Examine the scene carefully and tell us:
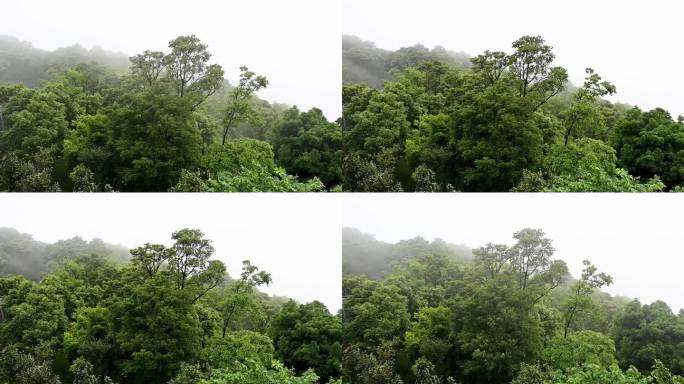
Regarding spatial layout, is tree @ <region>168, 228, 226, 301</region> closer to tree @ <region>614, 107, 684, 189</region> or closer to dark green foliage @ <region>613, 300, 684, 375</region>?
dark green foliage @ <region>613, 300, 684, 375</region>

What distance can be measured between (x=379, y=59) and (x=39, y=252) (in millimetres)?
4423

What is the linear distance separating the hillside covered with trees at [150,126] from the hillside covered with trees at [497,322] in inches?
49.2

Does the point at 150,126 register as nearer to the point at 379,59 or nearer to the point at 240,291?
the point at 240,291

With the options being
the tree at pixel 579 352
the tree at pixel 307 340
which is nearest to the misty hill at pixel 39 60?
the tree at pixel 307 340

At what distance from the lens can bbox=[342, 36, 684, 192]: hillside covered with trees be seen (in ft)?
26.4

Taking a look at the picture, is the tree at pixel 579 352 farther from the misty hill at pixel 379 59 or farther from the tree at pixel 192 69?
the tree at pixel 192 69

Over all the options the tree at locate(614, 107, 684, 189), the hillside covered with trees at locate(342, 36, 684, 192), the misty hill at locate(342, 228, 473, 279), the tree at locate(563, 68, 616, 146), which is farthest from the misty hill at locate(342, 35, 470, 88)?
the tree at locate(614, 107, 684, 189)

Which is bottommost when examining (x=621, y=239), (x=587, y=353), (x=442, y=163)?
(x=587, y=353)

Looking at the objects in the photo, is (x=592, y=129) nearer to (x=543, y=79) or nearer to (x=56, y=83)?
(x=543, y=79)

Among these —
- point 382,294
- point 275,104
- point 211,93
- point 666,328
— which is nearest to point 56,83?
point 211,93

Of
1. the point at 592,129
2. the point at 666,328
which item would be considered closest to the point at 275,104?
the point at 592,129

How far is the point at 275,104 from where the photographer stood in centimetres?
813

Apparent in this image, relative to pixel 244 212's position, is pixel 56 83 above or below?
above

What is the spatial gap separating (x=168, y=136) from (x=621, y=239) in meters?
5.18
